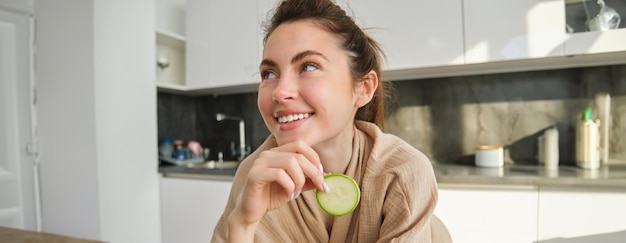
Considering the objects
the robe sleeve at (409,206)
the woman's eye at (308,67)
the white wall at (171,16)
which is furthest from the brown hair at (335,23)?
the white wall at (171,16)

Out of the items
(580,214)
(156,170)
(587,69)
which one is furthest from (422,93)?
(156,170)

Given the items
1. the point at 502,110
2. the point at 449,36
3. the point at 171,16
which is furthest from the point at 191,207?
the point at 502,110

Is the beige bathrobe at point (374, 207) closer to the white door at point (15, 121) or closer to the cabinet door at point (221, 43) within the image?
the cabinet door at point (221, 43)

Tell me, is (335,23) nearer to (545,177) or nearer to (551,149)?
(545,177)

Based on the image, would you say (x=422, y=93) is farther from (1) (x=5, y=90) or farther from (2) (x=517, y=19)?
(1) (x=5, y=90)

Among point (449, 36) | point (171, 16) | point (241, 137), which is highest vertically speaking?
point (171, 16)

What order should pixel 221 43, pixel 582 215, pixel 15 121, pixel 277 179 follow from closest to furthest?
1. pixel 277 179
2. pixel 582 215
3. pixel 15 121
4. pixel 221 43

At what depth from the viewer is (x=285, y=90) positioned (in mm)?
668

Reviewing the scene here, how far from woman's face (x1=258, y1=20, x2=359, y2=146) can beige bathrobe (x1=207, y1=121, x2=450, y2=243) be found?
13 cm

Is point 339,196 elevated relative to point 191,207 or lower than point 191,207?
elevated

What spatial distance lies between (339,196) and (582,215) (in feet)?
4.08

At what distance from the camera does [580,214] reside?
133 centimetres

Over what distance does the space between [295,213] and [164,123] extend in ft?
6.16

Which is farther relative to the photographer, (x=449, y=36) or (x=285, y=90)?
(x=449, y=36)
